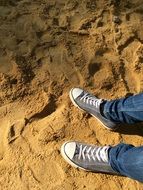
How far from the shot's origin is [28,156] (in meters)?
2.37

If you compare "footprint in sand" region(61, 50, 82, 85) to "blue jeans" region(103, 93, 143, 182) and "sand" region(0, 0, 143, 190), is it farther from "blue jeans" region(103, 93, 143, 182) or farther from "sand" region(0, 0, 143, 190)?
"blue jeans" region(103, 93, 143, 182)

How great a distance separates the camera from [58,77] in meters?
2.70

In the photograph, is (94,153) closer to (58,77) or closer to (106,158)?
(106,158)

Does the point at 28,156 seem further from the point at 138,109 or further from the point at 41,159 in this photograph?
the point at 138,109

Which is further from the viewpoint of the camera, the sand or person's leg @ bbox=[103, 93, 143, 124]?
the sand

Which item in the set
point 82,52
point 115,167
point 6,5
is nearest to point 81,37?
point 82,52

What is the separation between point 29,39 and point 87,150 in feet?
2.97

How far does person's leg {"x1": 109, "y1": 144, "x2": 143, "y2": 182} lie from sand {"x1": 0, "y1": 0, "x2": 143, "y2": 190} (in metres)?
0.21

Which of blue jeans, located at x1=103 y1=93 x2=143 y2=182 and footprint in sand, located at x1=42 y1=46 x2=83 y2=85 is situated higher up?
footprint in sand, located at x1=42 y1=46 x2=83 y2=85

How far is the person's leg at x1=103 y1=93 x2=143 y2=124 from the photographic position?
2.23m

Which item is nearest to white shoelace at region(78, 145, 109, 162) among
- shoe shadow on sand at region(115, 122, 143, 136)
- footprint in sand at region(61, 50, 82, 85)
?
shoe shadow on sand at region(115, 122, 143, 136)

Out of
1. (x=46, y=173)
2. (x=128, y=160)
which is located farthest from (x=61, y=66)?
(x=128, y=160)

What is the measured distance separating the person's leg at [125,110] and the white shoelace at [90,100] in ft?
0.18

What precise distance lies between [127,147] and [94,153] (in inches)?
9.2
